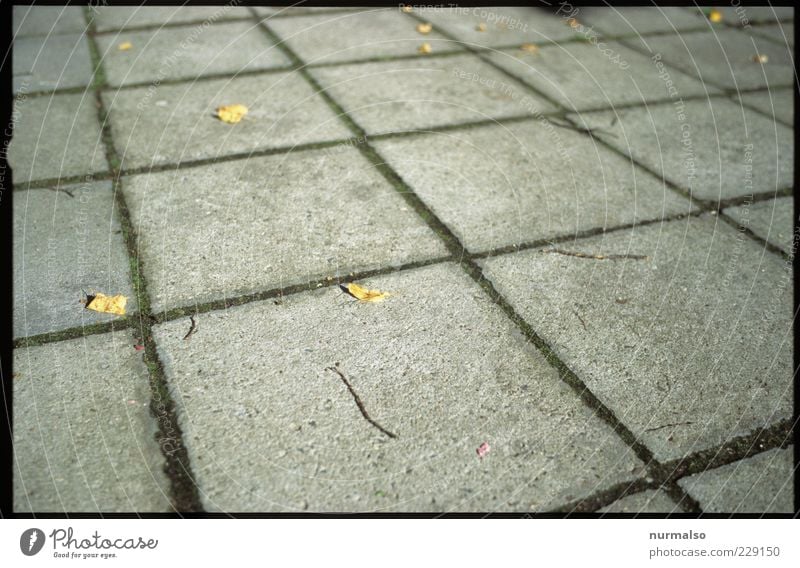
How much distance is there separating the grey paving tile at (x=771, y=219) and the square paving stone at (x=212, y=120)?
5.11 feet

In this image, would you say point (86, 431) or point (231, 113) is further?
point (231, 113)

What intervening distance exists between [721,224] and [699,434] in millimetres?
1042

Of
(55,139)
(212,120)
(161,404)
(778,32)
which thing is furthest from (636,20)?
(161,404)

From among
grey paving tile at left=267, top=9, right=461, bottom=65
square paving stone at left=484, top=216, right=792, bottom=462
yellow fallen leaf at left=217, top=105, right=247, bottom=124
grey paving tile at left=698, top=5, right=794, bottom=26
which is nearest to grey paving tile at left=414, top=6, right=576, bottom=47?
grey paving tile at left=267, top=9, right=461, bottom=65

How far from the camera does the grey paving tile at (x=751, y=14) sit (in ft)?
14.7

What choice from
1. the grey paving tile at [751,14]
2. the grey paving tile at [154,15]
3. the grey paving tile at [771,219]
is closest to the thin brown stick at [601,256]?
the grey paving tile at [771,219]

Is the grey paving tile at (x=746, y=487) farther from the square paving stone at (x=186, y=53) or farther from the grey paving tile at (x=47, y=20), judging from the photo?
the grey paving tile at (x=47, y=20)

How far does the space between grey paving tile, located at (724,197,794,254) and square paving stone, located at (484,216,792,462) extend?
0.27 feet

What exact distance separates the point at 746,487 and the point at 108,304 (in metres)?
1.65

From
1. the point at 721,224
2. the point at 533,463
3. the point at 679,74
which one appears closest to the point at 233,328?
the point at 533,463

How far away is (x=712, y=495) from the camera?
1.39 metres

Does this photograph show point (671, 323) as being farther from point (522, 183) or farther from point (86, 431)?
point (86, 431)

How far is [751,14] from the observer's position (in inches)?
183
